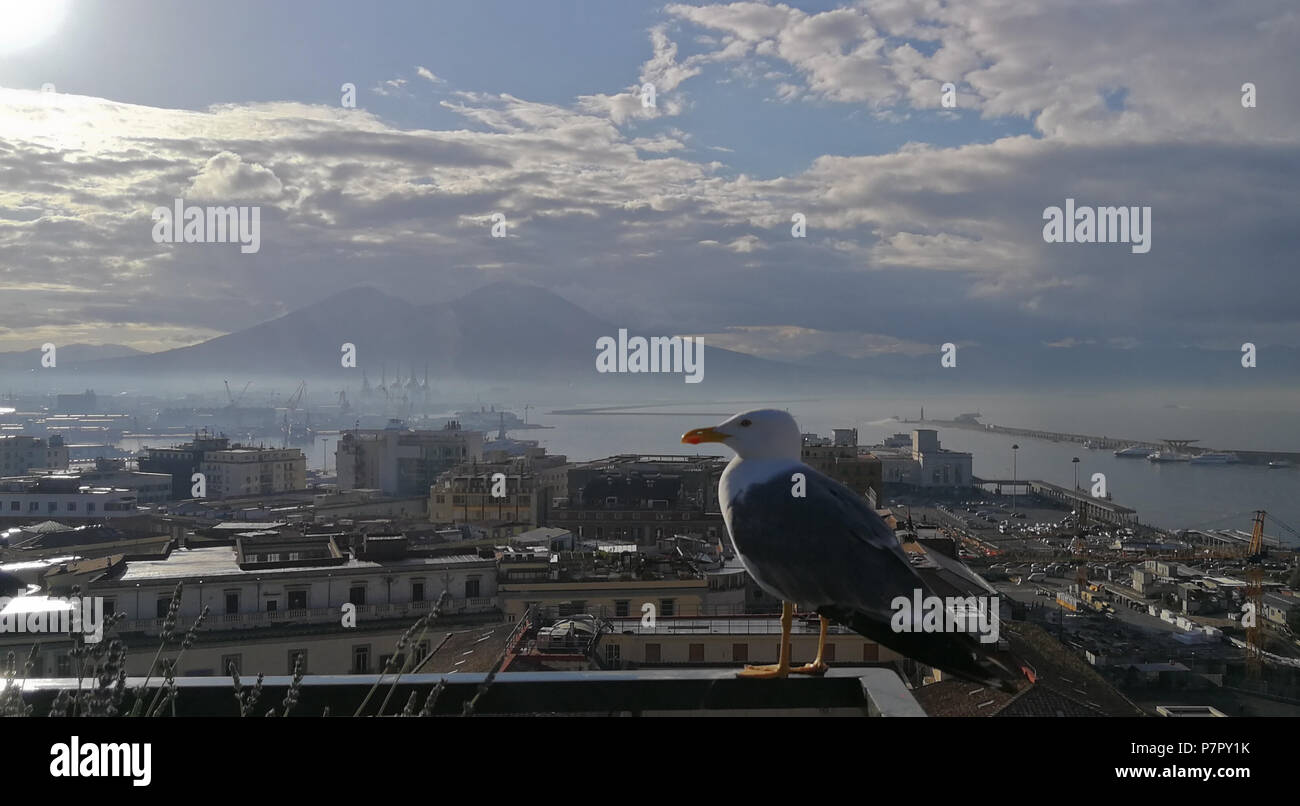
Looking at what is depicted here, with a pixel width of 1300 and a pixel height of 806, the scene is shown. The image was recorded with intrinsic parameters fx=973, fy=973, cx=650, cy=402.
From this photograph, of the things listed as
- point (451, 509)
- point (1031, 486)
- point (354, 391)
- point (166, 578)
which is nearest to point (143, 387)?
point (354, 391)

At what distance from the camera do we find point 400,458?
126 ft

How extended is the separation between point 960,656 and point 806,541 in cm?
33

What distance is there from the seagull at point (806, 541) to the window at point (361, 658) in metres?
7.34

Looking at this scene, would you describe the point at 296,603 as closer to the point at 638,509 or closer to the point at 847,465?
the point at 638,509

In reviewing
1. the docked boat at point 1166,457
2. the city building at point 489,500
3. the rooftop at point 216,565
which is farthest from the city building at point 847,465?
the docked boat at point 1166,457

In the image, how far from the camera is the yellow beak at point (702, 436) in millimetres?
1864

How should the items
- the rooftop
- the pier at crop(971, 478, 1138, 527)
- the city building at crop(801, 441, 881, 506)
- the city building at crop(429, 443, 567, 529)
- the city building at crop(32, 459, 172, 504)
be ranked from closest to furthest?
the rooftop
the city building at crop(429, 443, 567, 529)
the city building at crop(801, 441, 881, 506)
the city building at crop(32, 459, 172, 504)
the pier at crop(971, 478, 1138, 527)

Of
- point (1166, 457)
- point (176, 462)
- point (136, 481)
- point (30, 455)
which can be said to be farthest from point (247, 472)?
point (1166, 457)

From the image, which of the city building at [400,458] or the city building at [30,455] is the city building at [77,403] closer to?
the city building at [30,455]

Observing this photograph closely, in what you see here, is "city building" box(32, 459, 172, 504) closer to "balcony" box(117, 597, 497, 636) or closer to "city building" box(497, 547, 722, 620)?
"city building" box(497, 547, 722, 620)

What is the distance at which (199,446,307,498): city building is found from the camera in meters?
36.4

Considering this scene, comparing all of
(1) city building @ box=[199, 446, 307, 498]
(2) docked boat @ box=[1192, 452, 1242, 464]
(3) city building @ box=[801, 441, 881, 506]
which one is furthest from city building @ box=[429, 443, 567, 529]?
(2) docked boat @ box=[1192, 452, 1242, 464]

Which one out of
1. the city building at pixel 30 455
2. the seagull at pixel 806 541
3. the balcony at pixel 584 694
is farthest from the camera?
the city building at pixel 30 455
